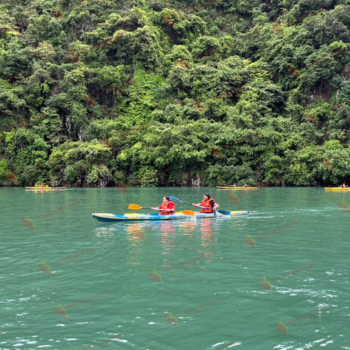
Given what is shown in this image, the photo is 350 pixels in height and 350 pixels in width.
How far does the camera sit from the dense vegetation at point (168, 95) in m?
44.7

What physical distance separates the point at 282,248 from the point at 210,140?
3538cm

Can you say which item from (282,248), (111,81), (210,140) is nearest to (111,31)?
(111,81)

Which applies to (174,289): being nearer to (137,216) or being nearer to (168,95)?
(137,216)

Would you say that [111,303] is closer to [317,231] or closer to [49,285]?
[49,285]

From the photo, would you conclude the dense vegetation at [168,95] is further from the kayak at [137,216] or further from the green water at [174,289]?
the green water at [174,289]

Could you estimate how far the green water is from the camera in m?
5.36

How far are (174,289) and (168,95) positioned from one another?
5015 cm

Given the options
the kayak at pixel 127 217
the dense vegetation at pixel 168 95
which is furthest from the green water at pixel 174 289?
the dense vegetation at pixel 168 95

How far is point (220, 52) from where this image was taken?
6238cm

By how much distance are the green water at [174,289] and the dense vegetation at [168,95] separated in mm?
31185

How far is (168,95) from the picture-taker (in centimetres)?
5550

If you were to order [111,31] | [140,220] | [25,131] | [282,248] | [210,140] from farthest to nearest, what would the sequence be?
[111,31] → [25,131] → [210,140] → [140,220] → [282,248]

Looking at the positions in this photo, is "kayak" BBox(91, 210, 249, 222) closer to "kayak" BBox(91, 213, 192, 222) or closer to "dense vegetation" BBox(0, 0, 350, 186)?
"kayak" BBox(91, 213, 192, 222)

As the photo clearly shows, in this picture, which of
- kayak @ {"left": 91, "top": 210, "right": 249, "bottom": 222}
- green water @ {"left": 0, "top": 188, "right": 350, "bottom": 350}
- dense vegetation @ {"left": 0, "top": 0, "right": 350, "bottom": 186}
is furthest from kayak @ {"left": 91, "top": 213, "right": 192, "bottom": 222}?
dense vegetation @ {"left": 0, "top": 0, "right": 350, "bottom": 186}
